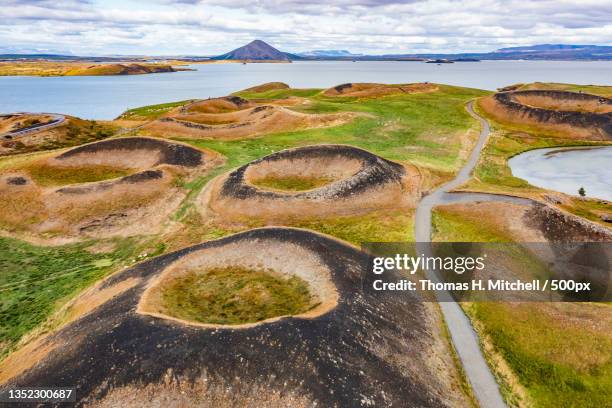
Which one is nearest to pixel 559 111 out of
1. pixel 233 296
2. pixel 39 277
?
pixel 233 296

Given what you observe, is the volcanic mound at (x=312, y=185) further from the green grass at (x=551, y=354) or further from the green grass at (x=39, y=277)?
the green grass at (x=551, y=354)

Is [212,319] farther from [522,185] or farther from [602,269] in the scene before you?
[522,185]

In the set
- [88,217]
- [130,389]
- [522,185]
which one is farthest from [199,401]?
[522,185]

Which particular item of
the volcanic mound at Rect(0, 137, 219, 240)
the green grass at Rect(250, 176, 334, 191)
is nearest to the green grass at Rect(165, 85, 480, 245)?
the volcanic mound at Rect(0, 137, 219, 240)

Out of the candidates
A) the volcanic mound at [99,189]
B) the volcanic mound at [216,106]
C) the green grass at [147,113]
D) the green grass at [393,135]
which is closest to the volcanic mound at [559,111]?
the green grass at [393,135]

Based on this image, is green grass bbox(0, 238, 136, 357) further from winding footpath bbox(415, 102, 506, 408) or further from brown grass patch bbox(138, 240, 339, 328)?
winding footpath bbox(415, 102, 506, 408)

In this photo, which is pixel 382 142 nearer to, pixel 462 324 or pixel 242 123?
pixel 242 123
